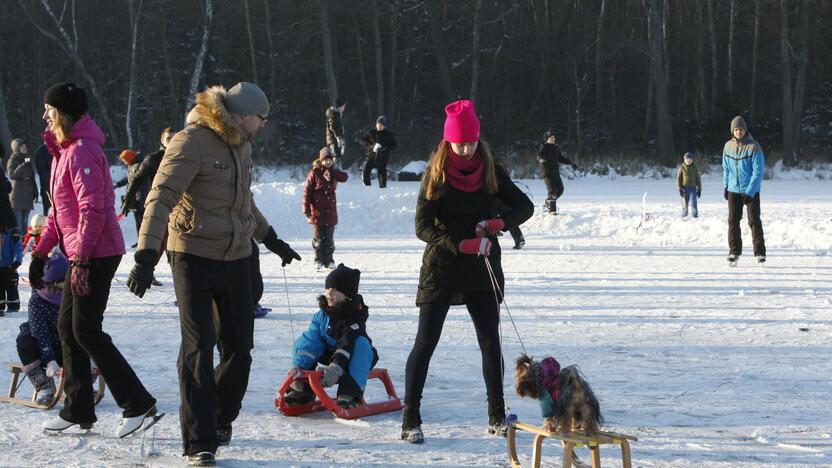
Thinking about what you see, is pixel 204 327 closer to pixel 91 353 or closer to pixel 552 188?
pixel 91 353

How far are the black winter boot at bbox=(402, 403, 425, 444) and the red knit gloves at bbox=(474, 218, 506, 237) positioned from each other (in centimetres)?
96

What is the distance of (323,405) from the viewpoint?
5.87 meters

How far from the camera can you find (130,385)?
5.17 meters

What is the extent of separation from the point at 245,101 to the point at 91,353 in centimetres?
147

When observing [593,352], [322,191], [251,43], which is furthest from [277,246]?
[251,43]

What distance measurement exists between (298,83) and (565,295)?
1330 inches

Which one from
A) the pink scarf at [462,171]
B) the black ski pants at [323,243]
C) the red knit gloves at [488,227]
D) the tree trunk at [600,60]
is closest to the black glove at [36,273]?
the pink scarf at [462,171]

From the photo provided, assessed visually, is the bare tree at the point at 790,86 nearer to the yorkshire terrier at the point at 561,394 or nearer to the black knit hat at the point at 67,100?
the yorkshire terrier at the point at 561,394

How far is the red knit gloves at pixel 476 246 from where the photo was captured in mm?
5098

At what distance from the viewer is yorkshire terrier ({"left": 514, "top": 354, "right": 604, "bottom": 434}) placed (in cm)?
434

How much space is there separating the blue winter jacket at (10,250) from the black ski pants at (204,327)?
5.32 metres

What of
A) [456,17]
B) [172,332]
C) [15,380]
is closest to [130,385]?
[15,380]

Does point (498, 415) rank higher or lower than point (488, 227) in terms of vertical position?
lower

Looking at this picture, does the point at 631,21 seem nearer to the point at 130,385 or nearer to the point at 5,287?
the point at 5,287
